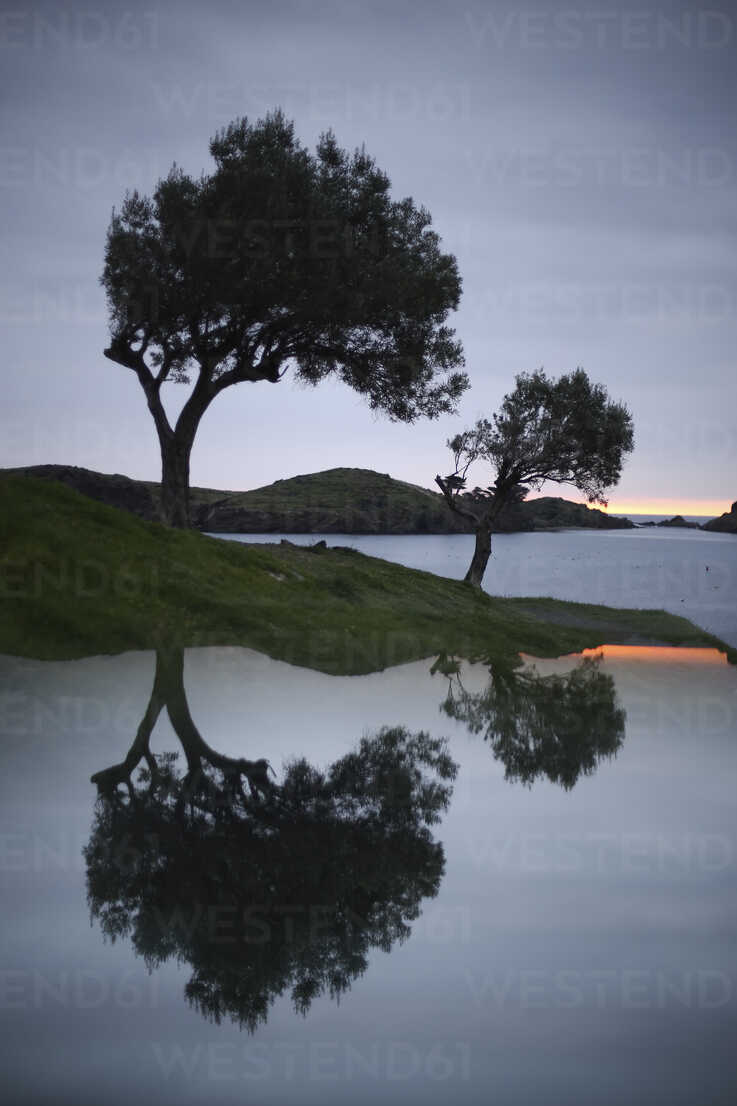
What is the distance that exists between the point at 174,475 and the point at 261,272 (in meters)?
9.28

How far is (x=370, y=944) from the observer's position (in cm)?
733

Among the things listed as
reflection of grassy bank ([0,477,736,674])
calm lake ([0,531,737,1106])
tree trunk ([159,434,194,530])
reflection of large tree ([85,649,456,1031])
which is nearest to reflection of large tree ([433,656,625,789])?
calm lake ([0,531,737,1106])

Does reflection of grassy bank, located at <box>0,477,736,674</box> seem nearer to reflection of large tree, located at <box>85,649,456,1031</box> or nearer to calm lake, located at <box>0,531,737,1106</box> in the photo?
calm lake, located at <box>0,531,737,1106</box>

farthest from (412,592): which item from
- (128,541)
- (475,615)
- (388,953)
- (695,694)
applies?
(388,953)

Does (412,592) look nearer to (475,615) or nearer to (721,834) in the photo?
(475,615)

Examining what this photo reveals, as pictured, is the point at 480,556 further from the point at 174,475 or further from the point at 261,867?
the point at 261,867

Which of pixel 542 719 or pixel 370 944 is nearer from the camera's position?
pixel 370 944

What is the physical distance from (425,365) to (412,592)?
12.8 m

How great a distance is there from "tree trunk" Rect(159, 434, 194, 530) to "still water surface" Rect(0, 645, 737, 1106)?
77.0 feet

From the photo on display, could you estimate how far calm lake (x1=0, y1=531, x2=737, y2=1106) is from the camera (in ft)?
19.2

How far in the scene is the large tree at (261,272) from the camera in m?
34.0

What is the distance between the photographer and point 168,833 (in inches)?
364

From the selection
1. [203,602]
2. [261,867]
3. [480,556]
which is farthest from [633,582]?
[261,867]

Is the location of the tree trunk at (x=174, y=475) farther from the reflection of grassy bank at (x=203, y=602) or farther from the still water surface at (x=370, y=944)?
the still water surface at (x=370, y=944)
